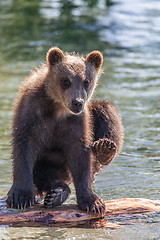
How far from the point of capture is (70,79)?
619 cm

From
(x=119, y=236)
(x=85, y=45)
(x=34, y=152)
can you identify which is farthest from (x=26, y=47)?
(x=119, y=236)

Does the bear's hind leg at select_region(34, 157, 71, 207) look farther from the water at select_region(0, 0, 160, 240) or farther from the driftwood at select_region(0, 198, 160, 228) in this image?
the water at select_region(0, 0, 160, 240)

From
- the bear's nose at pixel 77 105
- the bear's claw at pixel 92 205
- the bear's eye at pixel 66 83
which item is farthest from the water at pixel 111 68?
the bear's eye at pixel 66 83

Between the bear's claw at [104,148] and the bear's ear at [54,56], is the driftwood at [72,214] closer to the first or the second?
the bear's claw at [104,148]

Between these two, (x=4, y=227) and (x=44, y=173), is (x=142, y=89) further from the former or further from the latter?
(x=4, y=227)

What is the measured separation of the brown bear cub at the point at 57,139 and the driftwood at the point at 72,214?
96 millimetres

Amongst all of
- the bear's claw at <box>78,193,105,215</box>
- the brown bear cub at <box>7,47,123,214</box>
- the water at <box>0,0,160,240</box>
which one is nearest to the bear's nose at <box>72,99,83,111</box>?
the brown bear cub at <box>7,47,123,214</box>

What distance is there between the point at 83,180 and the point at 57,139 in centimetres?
58

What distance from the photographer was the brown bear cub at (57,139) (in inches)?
229

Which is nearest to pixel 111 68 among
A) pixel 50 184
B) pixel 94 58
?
pixel 94 58

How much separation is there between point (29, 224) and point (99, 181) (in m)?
2.01

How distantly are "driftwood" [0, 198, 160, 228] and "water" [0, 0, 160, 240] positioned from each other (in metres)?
0.12

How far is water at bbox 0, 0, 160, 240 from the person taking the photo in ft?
21.9

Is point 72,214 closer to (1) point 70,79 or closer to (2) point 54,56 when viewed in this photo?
(1) point 70,79
